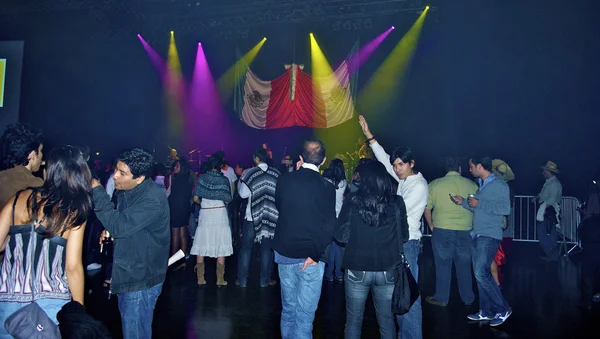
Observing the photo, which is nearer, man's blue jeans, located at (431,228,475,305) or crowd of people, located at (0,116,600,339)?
crowd of people, located at (0,116,600,339)

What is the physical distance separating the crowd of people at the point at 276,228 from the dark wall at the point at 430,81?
587cm

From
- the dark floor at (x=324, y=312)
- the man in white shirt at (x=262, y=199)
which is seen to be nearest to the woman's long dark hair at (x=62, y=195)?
the dark floor at (x=324, y=312)

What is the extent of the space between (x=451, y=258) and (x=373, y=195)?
265 centimetres

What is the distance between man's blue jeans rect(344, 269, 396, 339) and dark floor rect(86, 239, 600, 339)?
1307 millimetres

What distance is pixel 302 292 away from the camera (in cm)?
359

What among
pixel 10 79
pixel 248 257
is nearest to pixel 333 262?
pixel 248 257

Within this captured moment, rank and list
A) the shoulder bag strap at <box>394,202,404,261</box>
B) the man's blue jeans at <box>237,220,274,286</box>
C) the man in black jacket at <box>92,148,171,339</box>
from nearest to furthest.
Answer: the man in black jacket at <box>92,148,171,339</box> → the shoulder bag strap at <box>394,202,404,261</box> → the man's blue jeans at <box>237,220,274,286</box>

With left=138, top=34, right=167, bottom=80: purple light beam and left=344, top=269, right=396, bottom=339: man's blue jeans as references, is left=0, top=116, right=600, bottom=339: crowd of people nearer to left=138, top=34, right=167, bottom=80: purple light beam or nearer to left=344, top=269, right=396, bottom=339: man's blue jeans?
left=344, top=269, right=396, bottom=339: man's blue jeans

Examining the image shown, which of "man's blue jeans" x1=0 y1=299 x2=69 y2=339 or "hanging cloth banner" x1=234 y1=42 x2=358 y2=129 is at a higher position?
"hanging cloth banner" x1=234 y1=42 x2=358 y2=129

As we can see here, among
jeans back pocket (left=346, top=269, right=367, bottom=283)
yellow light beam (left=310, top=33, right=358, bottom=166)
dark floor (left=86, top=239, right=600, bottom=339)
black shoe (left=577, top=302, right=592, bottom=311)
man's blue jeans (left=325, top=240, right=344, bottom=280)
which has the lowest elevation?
dark floor (left=86, top=239, right=600, bottom=339)

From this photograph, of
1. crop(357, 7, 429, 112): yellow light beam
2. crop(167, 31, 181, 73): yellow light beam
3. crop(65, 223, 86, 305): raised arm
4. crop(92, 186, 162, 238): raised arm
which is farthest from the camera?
crop(167, 31, 181, 73): yellow light beam

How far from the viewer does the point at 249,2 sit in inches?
477

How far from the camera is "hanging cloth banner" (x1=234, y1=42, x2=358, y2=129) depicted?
13070mm

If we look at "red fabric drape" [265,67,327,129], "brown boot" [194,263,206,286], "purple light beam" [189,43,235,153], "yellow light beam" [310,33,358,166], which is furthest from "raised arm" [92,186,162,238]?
"purple light beam" [189,43,235,153]
